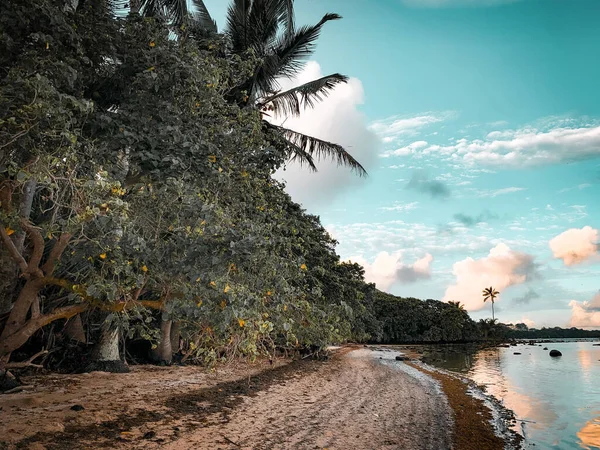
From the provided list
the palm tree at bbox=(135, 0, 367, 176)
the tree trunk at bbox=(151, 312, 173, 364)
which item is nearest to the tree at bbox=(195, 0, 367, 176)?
the palm tree at bbox=(135, 0, 367, 176)

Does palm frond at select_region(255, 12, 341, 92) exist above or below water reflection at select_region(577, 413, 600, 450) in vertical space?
above

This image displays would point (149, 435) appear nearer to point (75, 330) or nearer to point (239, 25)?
point (75, 330)

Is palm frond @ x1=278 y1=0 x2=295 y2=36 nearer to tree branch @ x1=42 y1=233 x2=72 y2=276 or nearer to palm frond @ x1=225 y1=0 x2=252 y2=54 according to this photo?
palm frond @ x1=225 y1=0 x2=252 y2=54

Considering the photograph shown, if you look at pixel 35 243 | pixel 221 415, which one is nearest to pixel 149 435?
pixel 221 415

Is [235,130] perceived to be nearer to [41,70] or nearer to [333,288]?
[41,70]

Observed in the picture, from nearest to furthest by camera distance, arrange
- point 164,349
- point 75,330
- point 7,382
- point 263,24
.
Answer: point 7,382 → point 75,330 → point 164,349 → point 263,24

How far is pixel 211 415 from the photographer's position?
8.24 metres

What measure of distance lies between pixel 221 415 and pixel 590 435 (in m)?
9.80

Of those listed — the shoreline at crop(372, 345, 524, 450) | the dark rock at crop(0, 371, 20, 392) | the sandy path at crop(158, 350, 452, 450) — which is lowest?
the shoreline at crop(372, 345, 524, 450)

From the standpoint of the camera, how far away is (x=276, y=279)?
27.9 ft

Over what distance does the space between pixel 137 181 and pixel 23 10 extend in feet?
11.4

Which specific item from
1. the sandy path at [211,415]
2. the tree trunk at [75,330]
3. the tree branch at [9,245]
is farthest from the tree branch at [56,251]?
the tree trunk at [75,330]

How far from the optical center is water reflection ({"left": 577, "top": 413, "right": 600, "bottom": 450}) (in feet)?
33.3

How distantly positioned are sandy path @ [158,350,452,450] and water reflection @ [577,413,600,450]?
10.7 feet
